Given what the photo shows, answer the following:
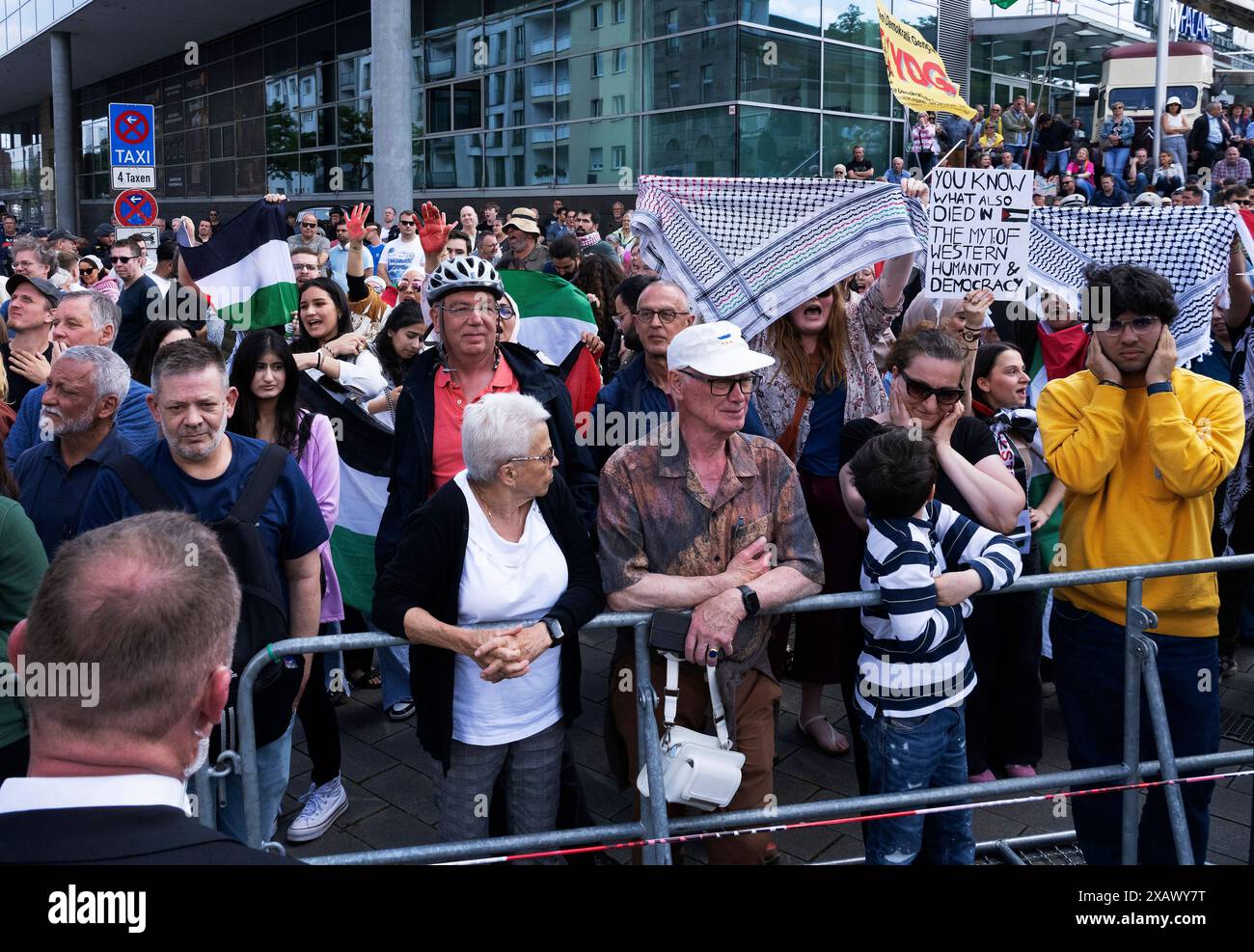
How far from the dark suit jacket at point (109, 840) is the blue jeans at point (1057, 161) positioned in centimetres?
1887

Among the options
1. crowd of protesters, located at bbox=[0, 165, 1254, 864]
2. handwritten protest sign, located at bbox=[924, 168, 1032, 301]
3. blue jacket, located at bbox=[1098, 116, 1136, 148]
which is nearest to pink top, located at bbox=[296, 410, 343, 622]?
crowd of protesters, located at bbox=[0, 165, 1254, 864]

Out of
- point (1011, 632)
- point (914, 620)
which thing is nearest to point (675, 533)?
point (914, 620)

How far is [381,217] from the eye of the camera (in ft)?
53.3

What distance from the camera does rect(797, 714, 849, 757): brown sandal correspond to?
488cm

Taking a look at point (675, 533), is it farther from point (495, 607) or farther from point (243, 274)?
point (243, 274)

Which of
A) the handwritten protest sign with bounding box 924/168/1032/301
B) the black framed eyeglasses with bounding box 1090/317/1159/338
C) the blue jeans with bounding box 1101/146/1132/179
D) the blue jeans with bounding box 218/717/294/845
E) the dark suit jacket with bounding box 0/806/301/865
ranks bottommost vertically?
the blue jeans with bounding box 218/717/294/845

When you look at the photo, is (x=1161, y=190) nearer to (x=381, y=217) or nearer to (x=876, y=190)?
(x=381, y=217)

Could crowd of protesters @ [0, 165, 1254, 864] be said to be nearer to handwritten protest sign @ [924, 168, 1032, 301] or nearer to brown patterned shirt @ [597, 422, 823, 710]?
brown patterned shirt @ [597, 422, 823, 710]

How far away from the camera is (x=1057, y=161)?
713 inches

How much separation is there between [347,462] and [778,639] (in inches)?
90.4

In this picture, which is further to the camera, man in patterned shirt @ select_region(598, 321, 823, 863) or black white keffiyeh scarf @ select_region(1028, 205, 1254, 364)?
black white keffiyeh scarf @ select_region(1028, 205, 1254, 364)

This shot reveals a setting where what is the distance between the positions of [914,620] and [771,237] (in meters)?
2.02

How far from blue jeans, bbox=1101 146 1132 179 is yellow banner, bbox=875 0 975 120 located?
37.4ft
